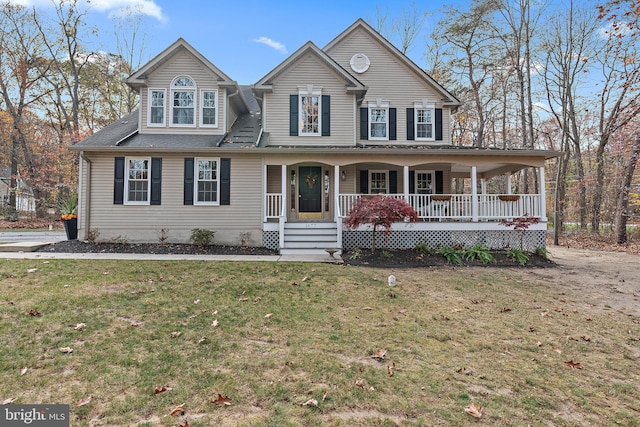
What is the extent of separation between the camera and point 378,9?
891 inches

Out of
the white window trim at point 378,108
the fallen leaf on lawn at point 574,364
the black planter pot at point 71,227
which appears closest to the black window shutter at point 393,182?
the white window trim at point 378,108

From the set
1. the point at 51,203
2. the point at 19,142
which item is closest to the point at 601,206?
the point at 51,203

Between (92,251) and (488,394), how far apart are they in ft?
36.6

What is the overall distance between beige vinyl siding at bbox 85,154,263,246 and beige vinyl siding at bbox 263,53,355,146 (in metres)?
1.90

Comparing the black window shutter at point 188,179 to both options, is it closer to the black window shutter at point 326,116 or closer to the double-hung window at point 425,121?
the black window shutter at point 326,116

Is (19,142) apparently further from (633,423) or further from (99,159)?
(633,423)

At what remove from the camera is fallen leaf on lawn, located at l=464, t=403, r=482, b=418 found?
2.58 meters

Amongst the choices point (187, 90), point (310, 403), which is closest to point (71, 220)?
point (187, 90)

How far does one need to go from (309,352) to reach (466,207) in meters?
9.90

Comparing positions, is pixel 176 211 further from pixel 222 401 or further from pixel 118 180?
pixel 222 401

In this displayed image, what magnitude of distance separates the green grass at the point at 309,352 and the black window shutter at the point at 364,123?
869cm

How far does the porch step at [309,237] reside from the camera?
10.8 metres

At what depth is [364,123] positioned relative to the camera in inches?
547

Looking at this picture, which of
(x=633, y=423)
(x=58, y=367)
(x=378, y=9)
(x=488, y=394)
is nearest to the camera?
(x=633, y=423)
